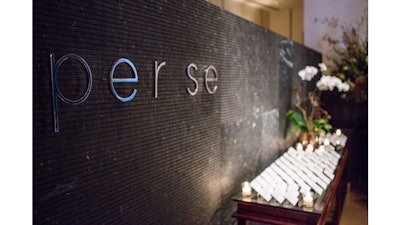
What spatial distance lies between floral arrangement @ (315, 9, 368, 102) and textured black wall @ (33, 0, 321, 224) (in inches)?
99.0

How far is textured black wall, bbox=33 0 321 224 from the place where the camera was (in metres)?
0.95

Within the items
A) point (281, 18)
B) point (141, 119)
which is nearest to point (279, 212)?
point (141, 119)

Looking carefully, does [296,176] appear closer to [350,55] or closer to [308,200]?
[308,200]

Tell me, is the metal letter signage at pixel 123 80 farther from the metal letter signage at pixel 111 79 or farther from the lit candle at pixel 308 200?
the lit candle at pixel 308 200

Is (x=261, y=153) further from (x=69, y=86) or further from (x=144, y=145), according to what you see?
(x=69, y=86)

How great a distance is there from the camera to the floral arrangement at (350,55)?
445 cm

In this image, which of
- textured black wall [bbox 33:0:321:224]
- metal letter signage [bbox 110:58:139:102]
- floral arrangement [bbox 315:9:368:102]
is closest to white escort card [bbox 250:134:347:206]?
textured black wall [bbox 33:0:321:224]

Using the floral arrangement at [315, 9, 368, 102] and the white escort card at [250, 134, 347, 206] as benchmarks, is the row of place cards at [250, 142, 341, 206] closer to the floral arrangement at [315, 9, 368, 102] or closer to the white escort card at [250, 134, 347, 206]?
the white escort card at [250, 134, 347, 206]

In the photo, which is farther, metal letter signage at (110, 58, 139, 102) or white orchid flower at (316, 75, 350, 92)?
white orchid flower at (316, 75, 350, 92)

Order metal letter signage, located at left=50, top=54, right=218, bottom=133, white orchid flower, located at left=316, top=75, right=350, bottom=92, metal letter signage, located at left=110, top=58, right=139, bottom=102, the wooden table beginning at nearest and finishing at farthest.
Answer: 1. metal letter signage, located at left=50, top=54, right=218, bottom=133
2. metal letter signage, located at left=110, top=58, right=139, bottom=102
3. the wooden table
4. white orchid flower, located at left=316, top=75, right=350, bottom=92

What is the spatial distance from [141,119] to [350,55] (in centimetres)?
414

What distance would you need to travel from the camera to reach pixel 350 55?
4.78 meters

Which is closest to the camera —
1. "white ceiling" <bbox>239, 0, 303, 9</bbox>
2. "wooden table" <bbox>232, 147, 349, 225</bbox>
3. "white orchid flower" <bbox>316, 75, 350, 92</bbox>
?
"wooden table" <bbox>232, 147, 349, 225</bbox>
